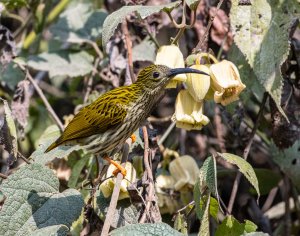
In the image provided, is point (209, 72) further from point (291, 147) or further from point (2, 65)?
point (2, 65)

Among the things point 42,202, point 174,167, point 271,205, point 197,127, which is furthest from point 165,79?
point 271,205

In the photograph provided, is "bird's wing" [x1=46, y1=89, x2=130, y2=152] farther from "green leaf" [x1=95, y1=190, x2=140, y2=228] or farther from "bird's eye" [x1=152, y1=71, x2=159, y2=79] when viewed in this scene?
"green leaf" [x1=95, y1=190, x2=140, y2=228]

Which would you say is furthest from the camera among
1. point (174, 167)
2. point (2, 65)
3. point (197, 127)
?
point (2, 65)

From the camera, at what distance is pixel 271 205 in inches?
185

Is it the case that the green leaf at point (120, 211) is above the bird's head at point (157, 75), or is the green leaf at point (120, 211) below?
below

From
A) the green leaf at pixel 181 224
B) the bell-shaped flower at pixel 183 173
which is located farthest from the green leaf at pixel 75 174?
the green leaf at pixel 181 224

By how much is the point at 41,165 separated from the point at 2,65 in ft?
3.66

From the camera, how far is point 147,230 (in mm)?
2428

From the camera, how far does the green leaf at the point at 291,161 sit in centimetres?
388

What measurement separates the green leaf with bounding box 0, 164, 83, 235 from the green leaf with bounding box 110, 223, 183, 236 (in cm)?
55

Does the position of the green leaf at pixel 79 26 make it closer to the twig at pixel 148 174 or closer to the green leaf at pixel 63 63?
the green leaf at pixel 63 63

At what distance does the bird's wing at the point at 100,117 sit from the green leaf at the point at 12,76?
1188mm

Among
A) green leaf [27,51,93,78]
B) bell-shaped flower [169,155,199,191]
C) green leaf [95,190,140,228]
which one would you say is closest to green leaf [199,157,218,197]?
green leaf [95,190,140,228]

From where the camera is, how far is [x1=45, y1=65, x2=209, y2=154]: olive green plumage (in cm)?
344
